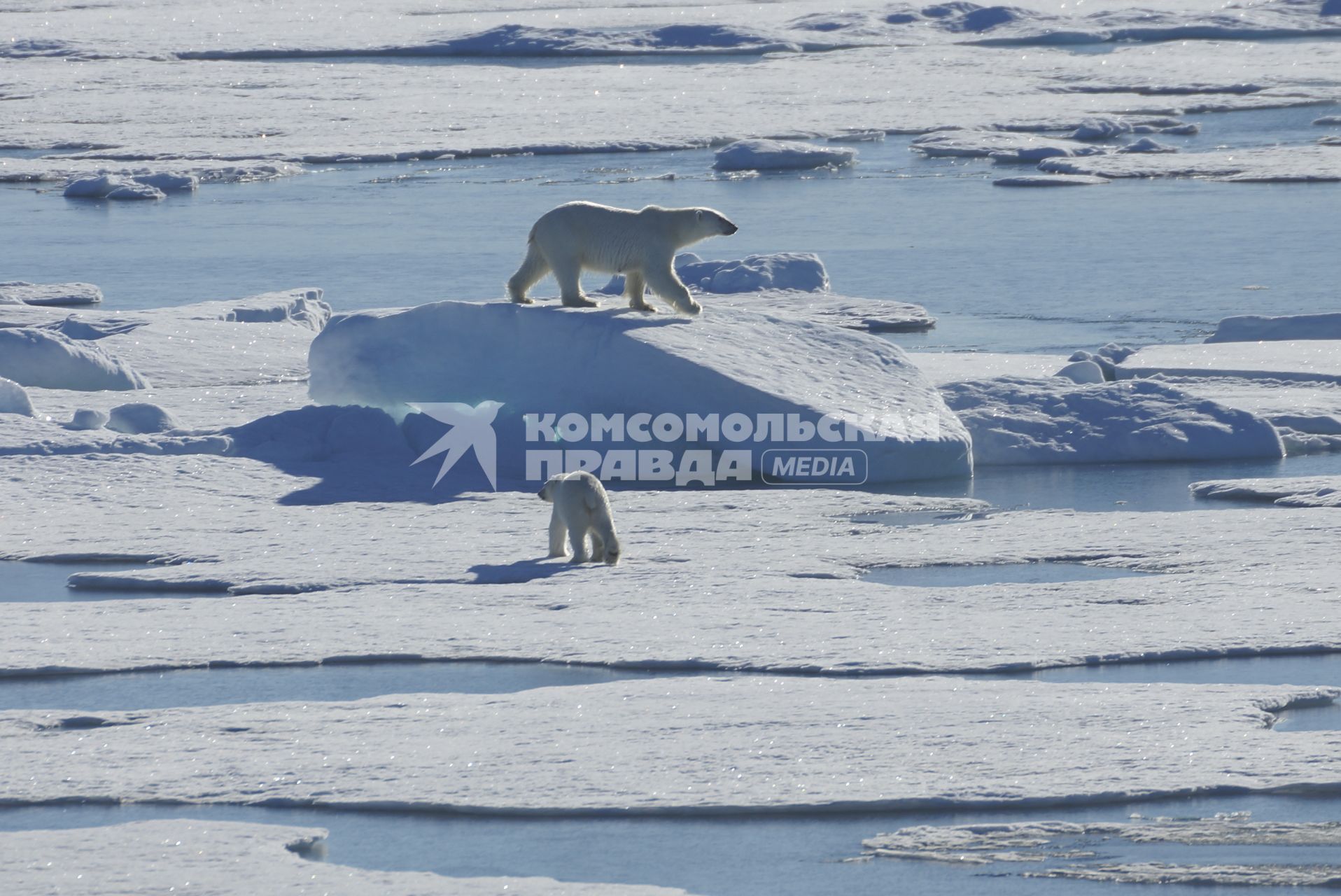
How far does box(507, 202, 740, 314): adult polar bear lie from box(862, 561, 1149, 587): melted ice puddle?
7.24ft

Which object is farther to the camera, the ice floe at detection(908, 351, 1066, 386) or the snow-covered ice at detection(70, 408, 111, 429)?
the ice floe at detection(908, 351, 1066, 386)

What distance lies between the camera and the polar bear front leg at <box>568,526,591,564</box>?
240 inches

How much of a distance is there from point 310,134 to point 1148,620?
19.2 meters

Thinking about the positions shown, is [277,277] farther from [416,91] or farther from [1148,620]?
[416,91]

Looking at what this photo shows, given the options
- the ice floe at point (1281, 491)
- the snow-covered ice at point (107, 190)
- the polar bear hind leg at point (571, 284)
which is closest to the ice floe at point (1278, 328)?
the ice floe at point (1281, 491)

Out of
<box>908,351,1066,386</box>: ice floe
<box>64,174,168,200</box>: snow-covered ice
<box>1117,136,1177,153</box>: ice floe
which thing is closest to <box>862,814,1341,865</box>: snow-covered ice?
<box>908,351,1066,386</box>: ice floe

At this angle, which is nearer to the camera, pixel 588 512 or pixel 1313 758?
pixel 1313 758

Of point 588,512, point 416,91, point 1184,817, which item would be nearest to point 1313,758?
point 1184,817

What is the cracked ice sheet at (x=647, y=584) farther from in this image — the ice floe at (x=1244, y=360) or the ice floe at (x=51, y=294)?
the ice floe at (x=51, y=294)

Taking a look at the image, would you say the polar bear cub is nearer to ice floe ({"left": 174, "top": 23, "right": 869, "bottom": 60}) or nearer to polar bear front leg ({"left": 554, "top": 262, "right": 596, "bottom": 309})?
polar bear front leg ({"left": 554, "top": 262, "right": 596, "bottom": 309})

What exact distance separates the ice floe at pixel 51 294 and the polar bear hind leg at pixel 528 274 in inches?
225

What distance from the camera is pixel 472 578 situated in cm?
597

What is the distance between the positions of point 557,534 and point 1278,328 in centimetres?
618

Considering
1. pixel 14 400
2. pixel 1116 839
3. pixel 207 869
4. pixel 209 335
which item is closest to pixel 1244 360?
pixel 209 335
